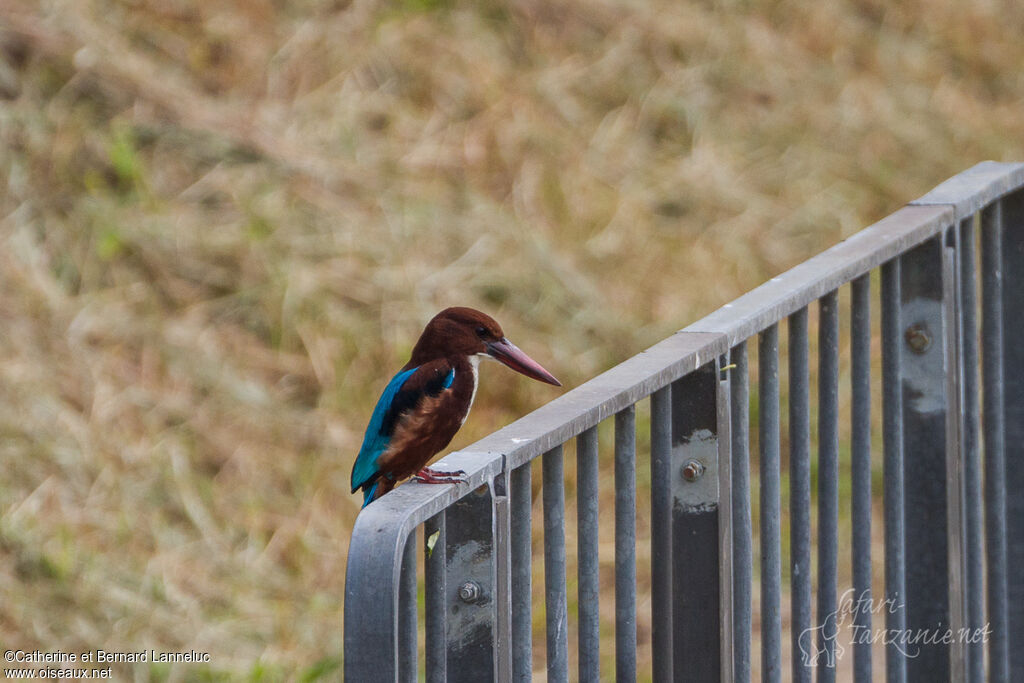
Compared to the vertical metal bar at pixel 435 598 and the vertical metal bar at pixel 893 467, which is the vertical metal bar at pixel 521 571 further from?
the vertical metal bar at pixel 893 467

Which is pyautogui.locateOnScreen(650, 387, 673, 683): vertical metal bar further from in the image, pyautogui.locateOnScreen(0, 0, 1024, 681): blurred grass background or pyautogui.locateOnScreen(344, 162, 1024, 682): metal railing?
pyautogui.locateOnScreen(0, 0, 1024, 681): blurred grass background

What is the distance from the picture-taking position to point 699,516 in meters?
1.28

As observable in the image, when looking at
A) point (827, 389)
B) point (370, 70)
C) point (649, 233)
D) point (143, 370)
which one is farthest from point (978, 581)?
point (370, 70)

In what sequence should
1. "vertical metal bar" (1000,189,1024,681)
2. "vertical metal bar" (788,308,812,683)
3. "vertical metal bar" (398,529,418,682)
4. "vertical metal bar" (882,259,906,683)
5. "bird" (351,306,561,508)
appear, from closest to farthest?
"vertical metal bar" (398,529,418,682), "vertical metal bar" (788,308,812,683), "vertical metal bar" (882,259,906,683), "bird" (351,306,561,508), "vertical metal bar" (1000,189,1024,681)

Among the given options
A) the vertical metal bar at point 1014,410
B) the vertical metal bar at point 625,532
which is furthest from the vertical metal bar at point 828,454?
the vertical metal bar at point 1014,410

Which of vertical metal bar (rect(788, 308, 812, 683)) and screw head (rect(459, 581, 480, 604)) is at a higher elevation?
vertical metal bar (rect(788, 308, 812, 683))

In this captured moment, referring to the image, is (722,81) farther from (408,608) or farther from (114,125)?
(408,608)

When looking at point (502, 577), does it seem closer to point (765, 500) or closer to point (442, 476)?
point (442, 476)

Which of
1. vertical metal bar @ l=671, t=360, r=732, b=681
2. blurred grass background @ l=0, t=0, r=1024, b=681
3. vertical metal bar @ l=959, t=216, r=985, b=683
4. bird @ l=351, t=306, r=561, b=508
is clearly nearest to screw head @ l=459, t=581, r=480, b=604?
vertical metal bar @ l=671, t=360, r=732, b=681

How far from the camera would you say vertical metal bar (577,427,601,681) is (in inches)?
44.6

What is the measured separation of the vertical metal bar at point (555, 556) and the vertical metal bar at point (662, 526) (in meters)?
0.17

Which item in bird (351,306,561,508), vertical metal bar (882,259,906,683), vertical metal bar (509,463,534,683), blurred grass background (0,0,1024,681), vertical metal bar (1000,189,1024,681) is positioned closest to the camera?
vertical metal bar (509,463,534,683)

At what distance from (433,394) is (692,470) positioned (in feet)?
1.59

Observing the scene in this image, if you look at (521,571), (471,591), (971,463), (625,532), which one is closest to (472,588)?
(471,591)
